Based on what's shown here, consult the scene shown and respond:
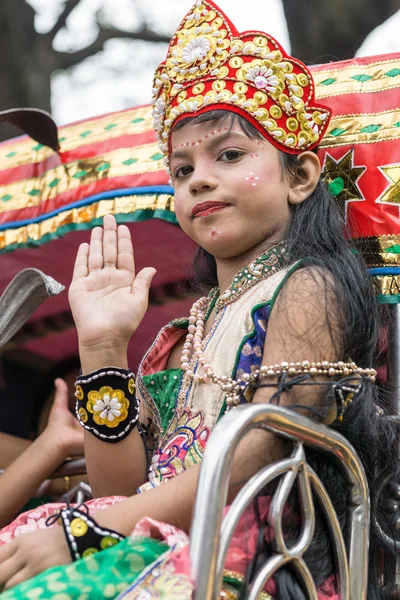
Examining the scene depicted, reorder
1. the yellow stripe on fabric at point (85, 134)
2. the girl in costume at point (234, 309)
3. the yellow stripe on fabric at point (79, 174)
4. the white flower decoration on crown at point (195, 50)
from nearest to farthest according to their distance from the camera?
the girl in costume at point (234, 309), the white flower decoration on crown at point (195, 50), the yellow stripe on fabric at point (79, 174), the yellow stripe on fabric at point (85, 134)

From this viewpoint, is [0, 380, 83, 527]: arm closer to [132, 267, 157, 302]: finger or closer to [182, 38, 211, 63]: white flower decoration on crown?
[132, 267, 157, 302]: finger

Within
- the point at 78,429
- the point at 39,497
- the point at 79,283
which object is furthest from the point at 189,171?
the point at 39,497

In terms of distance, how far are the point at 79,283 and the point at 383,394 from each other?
28.0 inches

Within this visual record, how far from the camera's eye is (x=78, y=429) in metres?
2.68

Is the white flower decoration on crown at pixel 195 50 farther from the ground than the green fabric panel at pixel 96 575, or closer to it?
farther from the ground

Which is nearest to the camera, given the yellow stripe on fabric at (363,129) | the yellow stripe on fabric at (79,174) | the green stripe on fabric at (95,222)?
the yellow stripe on fabric at (363,129)

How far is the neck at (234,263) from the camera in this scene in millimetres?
1837

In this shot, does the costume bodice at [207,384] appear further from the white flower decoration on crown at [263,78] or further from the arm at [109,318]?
the white flower decoration on crown at [263,78]

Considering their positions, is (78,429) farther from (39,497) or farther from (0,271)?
(0,271)

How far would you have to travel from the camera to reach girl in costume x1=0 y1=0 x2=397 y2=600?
1517 mm

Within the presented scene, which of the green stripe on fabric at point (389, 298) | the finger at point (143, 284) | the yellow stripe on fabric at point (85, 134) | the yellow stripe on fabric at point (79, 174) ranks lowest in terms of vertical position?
the green stripe on fabric at point (389, 298)

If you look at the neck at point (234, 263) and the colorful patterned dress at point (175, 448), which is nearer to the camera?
the colorful patterned dress at point (175, 448)

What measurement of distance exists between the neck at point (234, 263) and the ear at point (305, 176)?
0.13m

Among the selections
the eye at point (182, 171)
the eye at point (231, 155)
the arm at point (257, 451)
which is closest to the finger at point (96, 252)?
the eye at point (182, 171)
